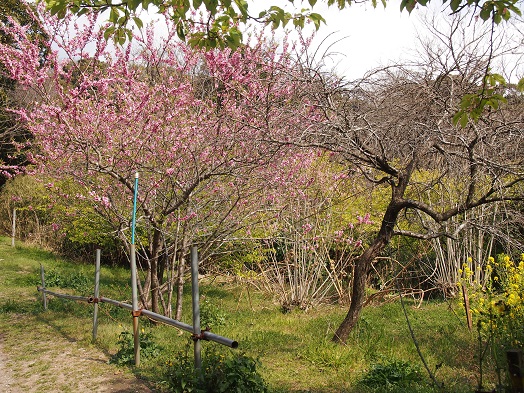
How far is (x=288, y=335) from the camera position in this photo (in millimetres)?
5988

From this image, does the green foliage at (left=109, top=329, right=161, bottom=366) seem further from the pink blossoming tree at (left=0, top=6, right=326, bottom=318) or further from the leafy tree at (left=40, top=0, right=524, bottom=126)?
the leafy tree at (left=40, top=0, right=524, bottom=126)

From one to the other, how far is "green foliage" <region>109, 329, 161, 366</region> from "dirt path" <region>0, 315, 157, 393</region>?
120mm

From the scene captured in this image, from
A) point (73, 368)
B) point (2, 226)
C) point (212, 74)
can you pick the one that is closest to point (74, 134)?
point (212, 74)

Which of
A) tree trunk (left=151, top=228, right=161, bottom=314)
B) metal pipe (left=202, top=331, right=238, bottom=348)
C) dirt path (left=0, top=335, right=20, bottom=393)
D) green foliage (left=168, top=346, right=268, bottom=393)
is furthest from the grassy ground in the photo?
metal pipe (left=202, top=331, right=238, bottom=348)

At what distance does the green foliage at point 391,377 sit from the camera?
387cm

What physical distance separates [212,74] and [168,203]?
1783mm

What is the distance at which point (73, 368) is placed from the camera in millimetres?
4754

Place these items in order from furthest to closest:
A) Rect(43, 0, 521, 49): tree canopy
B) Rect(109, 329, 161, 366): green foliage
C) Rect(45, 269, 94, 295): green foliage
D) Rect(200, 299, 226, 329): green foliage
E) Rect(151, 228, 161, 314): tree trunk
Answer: Rect(45, 269, 94, 295): green foliage → Rect(200, 299, 226, 329): green foliage → Rect(151, 228, 161, 314): tree trunk → Rect(109, 329, 161, 366): green foliage → Rect(43, 0, 521, 49): tree canopy

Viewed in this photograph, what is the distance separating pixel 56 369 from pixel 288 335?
107 inches

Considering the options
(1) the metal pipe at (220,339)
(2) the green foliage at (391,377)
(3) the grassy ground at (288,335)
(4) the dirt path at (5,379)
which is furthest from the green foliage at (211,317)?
(1) the metal pipe at (220,339)

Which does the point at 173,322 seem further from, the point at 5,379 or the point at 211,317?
the point at 211,317

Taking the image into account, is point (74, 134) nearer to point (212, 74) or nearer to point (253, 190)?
point (212, 74)

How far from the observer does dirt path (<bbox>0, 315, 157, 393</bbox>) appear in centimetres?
423

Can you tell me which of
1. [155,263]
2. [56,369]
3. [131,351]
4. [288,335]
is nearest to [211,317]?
[155,263]
